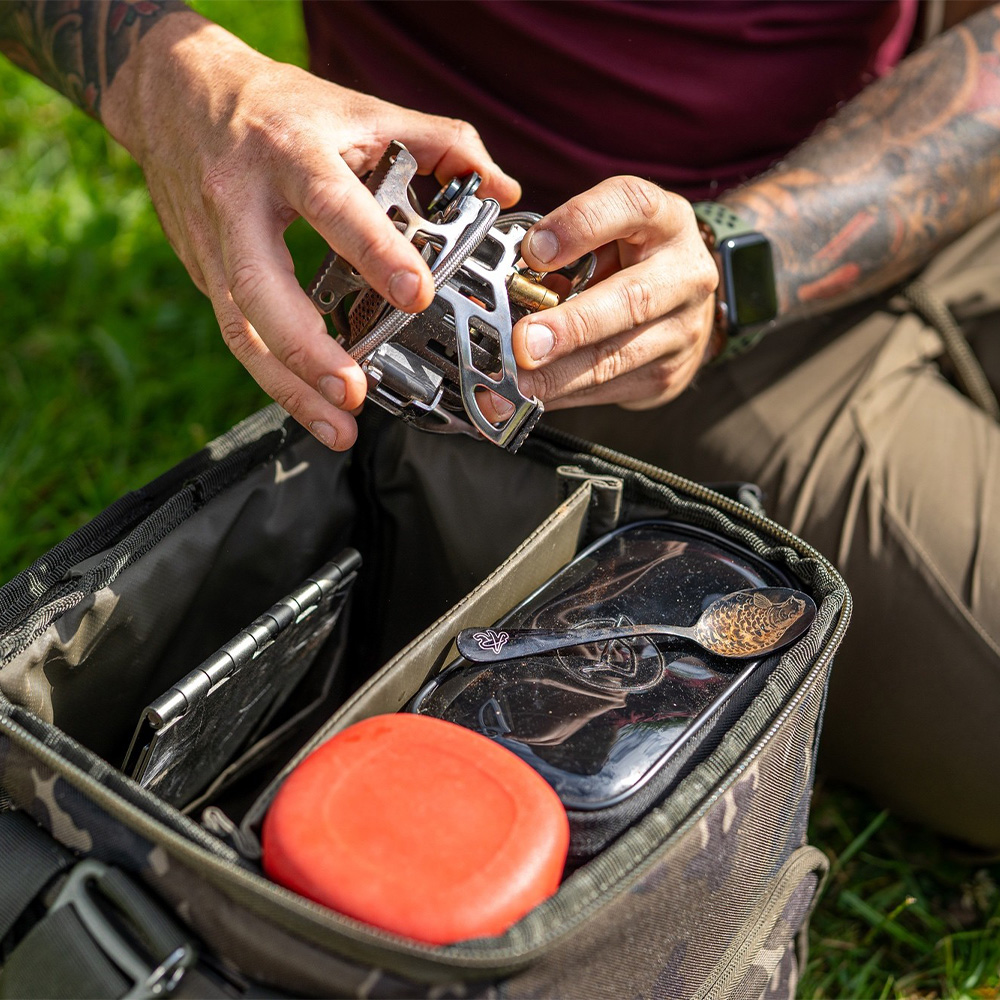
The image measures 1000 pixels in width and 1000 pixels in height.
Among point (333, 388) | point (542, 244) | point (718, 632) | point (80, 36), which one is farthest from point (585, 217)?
point (80, 36)

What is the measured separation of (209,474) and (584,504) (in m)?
0.42

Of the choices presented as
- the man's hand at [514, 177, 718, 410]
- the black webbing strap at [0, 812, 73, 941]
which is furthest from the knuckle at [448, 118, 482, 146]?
the black webbing strap at [0, 812, 73, 941]

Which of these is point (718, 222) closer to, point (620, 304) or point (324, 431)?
point (620, 304)

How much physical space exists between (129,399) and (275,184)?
48.5 inches

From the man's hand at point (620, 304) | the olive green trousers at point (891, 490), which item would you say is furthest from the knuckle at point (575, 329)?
the olive green trousers at point (891, 490)

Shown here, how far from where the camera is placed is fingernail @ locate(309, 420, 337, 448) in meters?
0.98

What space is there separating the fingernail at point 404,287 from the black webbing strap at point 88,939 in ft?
1.68

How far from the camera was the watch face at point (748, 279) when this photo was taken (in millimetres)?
1353

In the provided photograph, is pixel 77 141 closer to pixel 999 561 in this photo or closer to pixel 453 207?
pixel 453 207

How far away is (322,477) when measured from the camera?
121 cm

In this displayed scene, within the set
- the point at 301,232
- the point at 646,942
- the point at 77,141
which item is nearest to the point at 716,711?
the point at 646,942

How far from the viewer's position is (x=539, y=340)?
946 mm

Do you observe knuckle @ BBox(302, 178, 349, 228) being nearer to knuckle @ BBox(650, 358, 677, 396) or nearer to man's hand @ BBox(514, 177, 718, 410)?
man's hand @ BBox(514, 177, 718, 410)

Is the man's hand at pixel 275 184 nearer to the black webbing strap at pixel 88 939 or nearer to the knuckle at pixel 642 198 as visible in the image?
the knuckle at pixel 642 198
